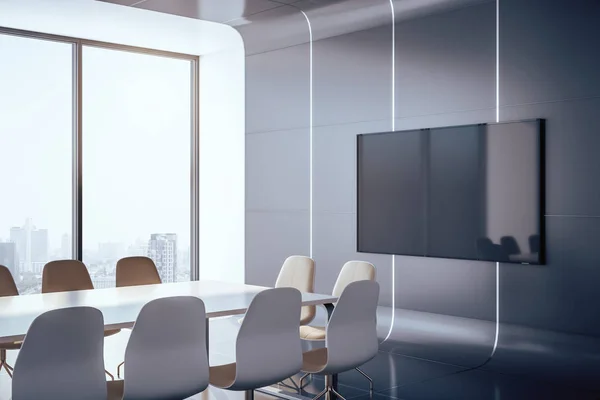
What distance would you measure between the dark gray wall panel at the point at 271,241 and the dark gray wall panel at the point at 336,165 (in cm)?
37

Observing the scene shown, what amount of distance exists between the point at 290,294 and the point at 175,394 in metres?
0.77

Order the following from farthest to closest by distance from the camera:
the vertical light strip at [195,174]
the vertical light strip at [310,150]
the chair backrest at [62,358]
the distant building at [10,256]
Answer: the vertical light strip at [195,174] < the distant building at [10,256] < the vertical light strip at [310,150] < the chair backrest at [62,358]

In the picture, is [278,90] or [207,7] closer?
[207,7]

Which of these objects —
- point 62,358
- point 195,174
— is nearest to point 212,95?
point 195,174

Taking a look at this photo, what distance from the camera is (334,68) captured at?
732cm

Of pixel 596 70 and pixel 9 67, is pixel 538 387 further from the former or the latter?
pixel 9 67

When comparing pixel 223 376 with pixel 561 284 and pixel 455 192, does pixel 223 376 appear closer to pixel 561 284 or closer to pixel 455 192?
pixel 561 284

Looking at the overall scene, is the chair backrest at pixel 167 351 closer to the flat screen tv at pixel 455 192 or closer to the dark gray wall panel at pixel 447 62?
the flat screen tv at pixel 455 192

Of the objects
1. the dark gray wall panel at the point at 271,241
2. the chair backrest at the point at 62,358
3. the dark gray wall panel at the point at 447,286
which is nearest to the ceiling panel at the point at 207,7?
the dark gray wall panel at the point at 271,241

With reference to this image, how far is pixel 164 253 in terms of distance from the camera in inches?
362

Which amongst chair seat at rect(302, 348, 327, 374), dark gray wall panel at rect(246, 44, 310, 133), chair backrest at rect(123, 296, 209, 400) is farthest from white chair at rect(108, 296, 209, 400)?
dark gray wall panel at rect(246, 44, 310, 133)

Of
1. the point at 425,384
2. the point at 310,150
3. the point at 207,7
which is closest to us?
the point at 425,384

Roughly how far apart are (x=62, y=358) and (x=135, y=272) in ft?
8.94

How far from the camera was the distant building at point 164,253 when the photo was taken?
9047 millimetres
